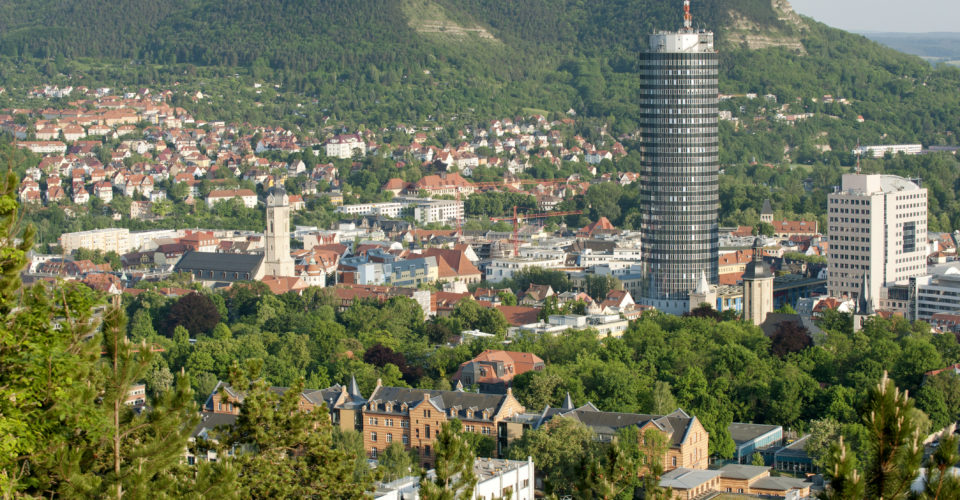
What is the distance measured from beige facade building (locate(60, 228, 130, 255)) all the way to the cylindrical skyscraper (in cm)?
3269

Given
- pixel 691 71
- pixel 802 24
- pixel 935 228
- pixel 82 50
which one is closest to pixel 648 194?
pixel 691 71

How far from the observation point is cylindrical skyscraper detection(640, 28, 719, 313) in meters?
64.8

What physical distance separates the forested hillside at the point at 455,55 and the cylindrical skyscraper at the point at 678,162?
6418 cm

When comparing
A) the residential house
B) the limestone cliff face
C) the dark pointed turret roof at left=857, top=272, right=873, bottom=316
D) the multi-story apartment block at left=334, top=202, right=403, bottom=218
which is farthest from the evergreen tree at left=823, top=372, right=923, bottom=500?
the limestone cliff face

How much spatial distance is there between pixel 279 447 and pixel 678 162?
44570 mm

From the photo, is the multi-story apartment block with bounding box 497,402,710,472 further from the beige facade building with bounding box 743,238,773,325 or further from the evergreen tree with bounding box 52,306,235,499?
the evergreen tree with bounding box 52,306,235,499

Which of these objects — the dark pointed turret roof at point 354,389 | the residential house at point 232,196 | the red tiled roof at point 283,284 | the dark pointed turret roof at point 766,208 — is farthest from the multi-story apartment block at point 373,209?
the dark pointed turret roof at point 354,389

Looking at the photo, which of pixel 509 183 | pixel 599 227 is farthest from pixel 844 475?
pixel 509 183

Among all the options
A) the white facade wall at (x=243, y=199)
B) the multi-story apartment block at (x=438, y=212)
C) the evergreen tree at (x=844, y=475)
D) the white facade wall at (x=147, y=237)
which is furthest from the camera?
the white facade wall at (x=243, y=199)

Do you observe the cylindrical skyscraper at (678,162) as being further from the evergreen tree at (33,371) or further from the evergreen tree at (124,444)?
the evergreen tree at (33,371)

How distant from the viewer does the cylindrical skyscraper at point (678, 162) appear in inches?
2549

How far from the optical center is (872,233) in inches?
2473

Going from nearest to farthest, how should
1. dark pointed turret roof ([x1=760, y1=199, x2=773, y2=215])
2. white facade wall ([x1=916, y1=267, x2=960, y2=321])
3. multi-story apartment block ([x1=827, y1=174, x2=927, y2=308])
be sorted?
white facade wall ([x1=916, y1=267, x2=960, y2=321]) → multi-story apartment block ([x1=827, y1=174, x2=927, y2=308]) → dark pointed turret roof ([x1=760, y1=199, x2=773, y2=215])

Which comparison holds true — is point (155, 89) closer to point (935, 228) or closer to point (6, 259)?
point (935, 228)
